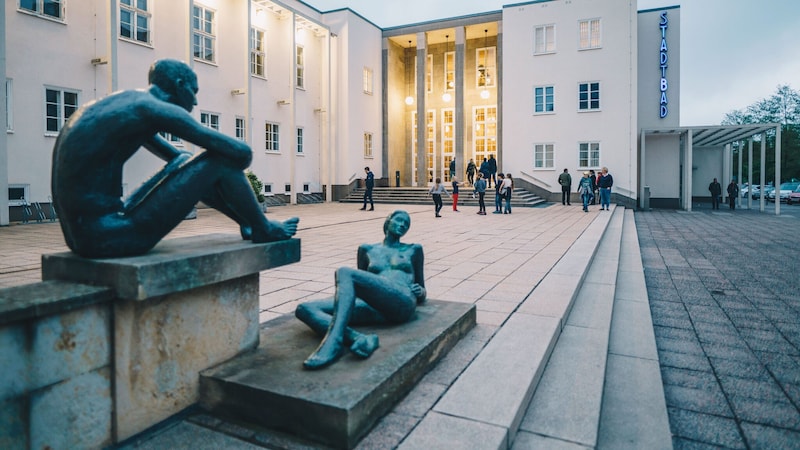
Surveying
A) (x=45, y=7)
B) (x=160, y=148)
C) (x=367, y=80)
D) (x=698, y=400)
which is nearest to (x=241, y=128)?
(x=45, y=7)

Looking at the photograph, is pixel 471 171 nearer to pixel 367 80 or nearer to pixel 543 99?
pixel 543 99

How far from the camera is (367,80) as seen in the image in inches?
1268

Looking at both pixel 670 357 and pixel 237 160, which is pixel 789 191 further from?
pixel 237 160

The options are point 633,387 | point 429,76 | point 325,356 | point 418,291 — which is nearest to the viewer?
point 325,356

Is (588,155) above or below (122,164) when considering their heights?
above

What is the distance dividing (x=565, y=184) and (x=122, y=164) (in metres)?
24.9

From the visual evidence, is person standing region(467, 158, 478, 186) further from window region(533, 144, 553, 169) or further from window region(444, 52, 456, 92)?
window region(444, 52, 456, 92)

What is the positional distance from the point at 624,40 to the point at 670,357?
27.8 meters

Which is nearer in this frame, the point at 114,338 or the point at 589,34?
the point at 114,338

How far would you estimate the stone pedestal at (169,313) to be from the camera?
2484 mm

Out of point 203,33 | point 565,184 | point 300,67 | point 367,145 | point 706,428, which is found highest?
point 300,67

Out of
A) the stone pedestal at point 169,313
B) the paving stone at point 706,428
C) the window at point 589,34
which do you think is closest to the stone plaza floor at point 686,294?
the paving stone at point 706,428

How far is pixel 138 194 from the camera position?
2.99 m

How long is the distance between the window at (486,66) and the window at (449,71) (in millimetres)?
1841
